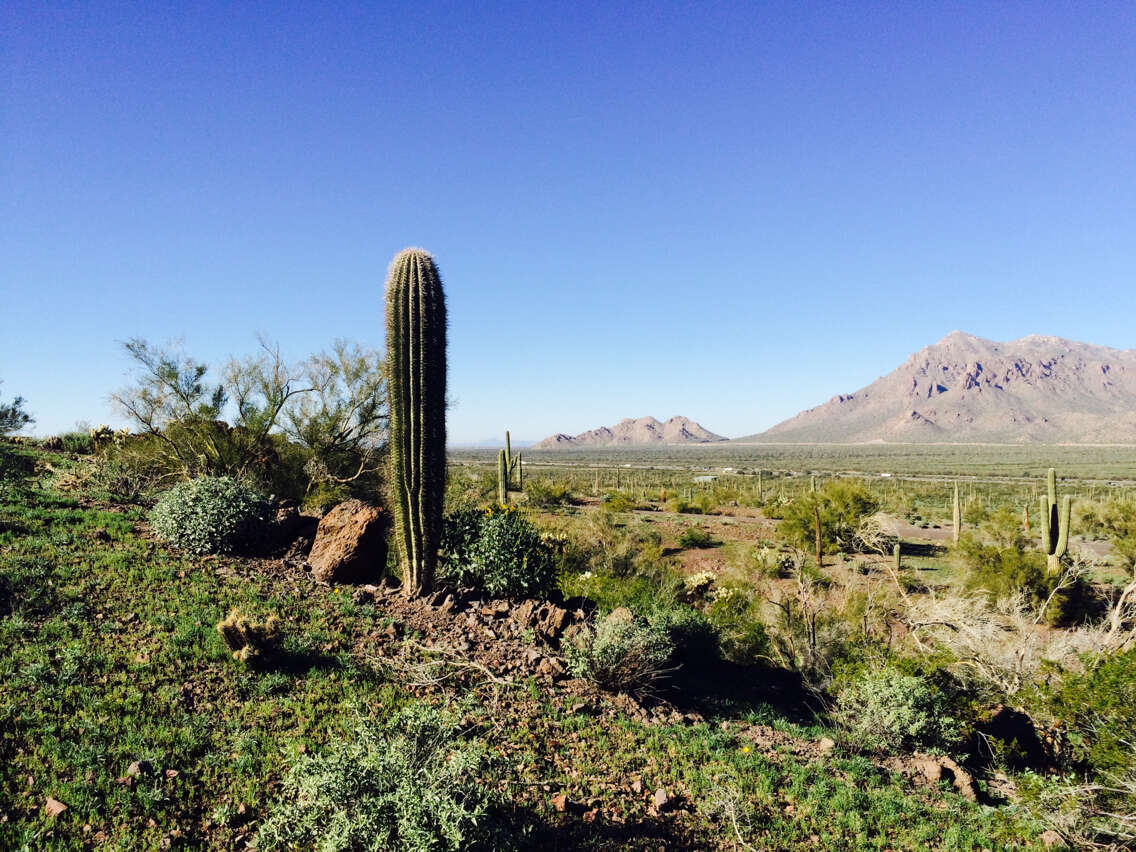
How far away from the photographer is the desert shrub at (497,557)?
7.77m

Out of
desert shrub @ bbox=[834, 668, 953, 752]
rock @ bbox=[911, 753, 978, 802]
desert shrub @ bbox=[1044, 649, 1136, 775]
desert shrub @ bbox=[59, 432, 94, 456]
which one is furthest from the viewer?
desert shrub @ bbox=[59, 432, 94, 456]

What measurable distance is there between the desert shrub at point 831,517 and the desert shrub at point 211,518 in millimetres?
15586

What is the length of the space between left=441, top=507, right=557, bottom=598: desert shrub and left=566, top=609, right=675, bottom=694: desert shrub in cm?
166

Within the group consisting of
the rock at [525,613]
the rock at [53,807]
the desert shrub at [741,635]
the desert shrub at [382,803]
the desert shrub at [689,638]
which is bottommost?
the desert shrub at [741,635]

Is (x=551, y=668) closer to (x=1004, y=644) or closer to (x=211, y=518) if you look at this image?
(x=211, y=518)

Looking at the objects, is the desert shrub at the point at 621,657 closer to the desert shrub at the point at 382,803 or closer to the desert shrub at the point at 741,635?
the desert shrub at the point at 741,635

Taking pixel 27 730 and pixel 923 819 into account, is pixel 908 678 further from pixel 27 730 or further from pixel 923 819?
pixel 27 730

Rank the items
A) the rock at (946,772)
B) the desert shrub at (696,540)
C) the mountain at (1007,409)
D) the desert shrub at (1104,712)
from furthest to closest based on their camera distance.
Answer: the mountain at (1007,409) → the desert shrub at (696,540) → the rock at (946,772) → the desert shrub at (1104,712)

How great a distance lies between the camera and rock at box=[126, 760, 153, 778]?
3.93 metres

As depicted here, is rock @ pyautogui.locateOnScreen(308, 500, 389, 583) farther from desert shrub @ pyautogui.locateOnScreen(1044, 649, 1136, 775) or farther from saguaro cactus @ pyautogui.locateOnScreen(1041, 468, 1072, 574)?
saguaro cactus @ pyautogui.locateOnScreen(1041, 468, 1072, 574)

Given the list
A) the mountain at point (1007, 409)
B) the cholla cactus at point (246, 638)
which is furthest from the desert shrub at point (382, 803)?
the mountain at point (1007, 409)

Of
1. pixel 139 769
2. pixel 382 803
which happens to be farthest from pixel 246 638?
pixel 382 803

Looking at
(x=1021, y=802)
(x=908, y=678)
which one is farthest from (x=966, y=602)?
(x=1021, y=802)

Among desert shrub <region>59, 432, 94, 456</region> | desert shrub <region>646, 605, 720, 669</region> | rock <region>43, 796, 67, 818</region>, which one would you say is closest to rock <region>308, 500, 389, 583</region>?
desert shrub <region>646, 605, 720, 669</region>
